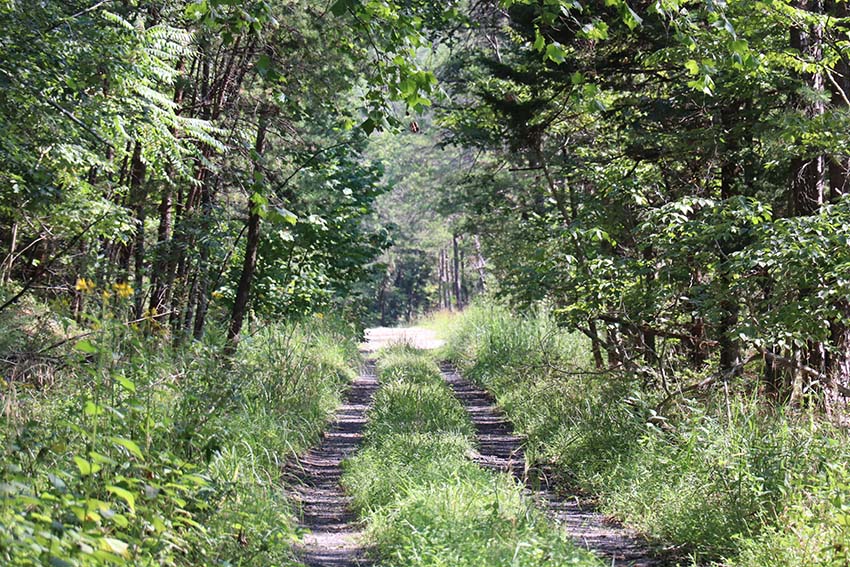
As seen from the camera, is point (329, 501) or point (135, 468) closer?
point (135, 468)

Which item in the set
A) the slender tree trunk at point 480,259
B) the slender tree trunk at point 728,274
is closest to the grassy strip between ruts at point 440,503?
the slender tree trunk at point 728,274

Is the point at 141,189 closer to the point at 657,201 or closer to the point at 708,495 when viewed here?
the point at 657,201

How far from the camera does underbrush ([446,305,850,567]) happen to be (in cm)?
476

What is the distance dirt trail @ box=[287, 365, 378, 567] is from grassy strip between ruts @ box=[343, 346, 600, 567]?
18 centimetres

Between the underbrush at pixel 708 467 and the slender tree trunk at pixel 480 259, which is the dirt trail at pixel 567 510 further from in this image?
the slender tree trunk at pixel 480 259

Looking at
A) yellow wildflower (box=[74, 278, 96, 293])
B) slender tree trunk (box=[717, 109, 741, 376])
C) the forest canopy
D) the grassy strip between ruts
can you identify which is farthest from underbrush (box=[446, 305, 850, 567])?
yellow wildflower (box=[74, 278, 96, 293])

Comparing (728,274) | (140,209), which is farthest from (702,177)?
(140,209)

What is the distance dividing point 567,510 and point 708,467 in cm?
139

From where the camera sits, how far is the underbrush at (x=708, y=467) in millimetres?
4762

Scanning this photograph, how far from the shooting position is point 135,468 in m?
3.90

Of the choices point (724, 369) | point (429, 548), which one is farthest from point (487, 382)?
point (429, 548)

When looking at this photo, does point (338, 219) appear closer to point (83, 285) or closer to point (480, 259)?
point (83, 285)

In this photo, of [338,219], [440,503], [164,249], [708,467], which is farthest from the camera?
[338,219]

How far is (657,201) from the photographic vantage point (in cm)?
989
